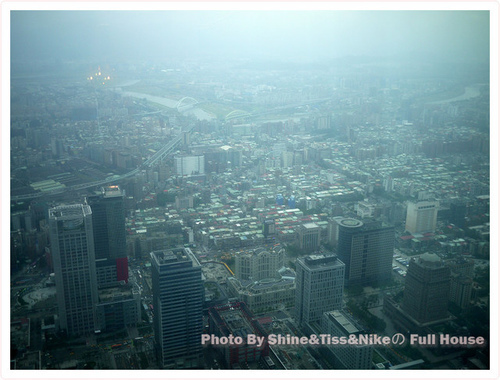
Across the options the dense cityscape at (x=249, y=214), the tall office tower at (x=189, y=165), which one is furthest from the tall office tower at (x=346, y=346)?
the tall office tower at (x=189, y=165)

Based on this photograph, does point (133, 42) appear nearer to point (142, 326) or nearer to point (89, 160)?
point (89, 160)

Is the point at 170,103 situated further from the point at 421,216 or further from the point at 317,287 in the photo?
the point at 421,216

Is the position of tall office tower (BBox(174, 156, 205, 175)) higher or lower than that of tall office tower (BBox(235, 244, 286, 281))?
higher

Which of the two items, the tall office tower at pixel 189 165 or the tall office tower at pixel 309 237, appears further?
the tall office tower at pixel 189 165

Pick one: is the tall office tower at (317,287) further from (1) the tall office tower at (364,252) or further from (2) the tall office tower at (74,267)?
(2) the tall office tower at (74,267)

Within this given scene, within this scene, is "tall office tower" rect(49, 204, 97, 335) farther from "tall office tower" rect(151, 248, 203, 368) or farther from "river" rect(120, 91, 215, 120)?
"river" rect(120, 91, 215, 120)

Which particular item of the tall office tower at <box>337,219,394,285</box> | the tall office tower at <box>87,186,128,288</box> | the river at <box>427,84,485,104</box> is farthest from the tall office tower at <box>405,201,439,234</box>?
the tall office tower at <box>87,186,128,288</box>
